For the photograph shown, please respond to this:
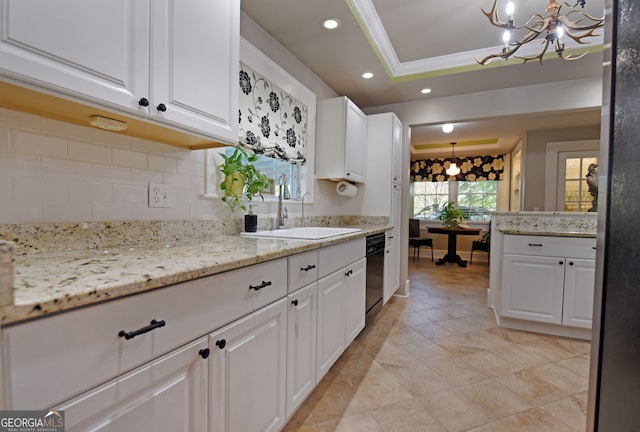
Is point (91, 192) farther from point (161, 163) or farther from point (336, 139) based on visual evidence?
point (336, 139)

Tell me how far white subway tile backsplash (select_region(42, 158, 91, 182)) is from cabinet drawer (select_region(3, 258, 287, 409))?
27.2 inches

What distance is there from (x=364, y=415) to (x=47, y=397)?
1480 millimetres

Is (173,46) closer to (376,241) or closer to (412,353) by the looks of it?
(376,241)

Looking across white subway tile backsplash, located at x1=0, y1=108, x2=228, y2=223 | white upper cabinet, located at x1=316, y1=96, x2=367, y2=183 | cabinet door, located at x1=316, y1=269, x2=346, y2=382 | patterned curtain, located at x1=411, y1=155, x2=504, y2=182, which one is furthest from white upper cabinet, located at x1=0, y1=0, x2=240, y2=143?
patterned curtain, located at x1=411, y1=155, x2=504, y2=182

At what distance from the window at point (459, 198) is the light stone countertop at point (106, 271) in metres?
6.55

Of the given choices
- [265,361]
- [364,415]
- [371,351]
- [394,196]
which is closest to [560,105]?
[394,196]

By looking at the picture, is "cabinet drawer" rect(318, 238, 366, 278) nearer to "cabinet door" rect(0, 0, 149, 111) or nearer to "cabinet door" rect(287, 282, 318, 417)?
"cabinet door" rect(287, 282, 318, 417)

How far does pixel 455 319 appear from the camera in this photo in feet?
9.94

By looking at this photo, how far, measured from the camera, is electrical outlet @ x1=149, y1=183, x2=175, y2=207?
1398 mm

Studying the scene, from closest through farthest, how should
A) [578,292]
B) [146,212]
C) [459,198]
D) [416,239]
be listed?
[146,212], [578,292], [416,239], [459,198]

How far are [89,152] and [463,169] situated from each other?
7169 millimetres

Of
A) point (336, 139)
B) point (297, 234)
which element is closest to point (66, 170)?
point (297, 234)

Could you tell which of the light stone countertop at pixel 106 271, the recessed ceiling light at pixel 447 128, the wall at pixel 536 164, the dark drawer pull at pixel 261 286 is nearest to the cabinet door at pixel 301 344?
the dark drawer pull at pixel 261 286

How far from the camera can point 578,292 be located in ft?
8.53
